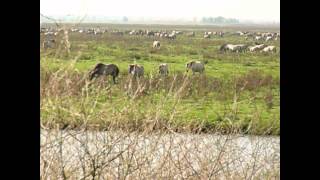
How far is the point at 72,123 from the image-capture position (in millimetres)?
2455

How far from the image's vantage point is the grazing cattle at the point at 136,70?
285 centimetres

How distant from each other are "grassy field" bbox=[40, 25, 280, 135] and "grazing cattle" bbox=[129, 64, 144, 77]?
0.11 feet

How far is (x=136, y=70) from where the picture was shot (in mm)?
2873

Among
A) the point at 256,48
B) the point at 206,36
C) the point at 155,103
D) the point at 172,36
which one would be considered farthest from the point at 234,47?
the point at 155,103

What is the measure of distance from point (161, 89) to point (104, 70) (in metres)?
0.37

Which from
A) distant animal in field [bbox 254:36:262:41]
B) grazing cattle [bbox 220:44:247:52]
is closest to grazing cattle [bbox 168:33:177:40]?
grazing cattle [bbox 220:44:247:52]

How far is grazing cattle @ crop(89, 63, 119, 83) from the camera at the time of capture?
276cm

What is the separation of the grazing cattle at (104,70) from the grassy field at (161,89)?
1.4 inches

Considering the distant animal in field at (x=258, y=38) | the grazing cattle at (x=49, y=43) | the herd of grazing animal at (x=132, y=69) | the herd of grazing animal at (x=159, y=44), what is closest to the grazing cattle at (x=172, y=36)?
the herd of grazing animal at (x=159, y=44)

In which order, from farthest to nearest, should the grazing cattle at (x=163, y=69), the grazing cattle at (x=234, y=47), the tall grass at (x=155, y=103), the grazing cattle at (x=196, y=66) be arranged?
the grazing cattle at (x=234, y=47), the grazing cattle at (x=196, y=66), the grazing cattle at (x=163, y=69), the tall grass at (x=155, y=103)

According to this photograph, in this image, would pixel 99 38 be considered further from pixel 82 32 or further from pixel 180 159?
pixel 180 159

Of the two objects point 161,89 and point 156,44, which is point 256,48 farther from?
point 161,89

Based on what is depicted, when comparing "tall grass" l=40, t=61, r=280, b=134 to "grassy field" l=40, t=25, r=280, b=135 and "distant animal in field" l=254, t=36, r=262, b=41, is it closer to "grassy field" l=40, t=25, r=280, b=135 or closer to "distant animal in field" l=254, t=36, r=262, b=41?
"grassy field" l=40, t=25, r=280, b=135

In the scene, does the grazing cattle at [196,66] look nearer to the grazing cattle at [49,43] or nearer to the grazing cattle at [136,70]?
the grazing cattle at [136,70]
